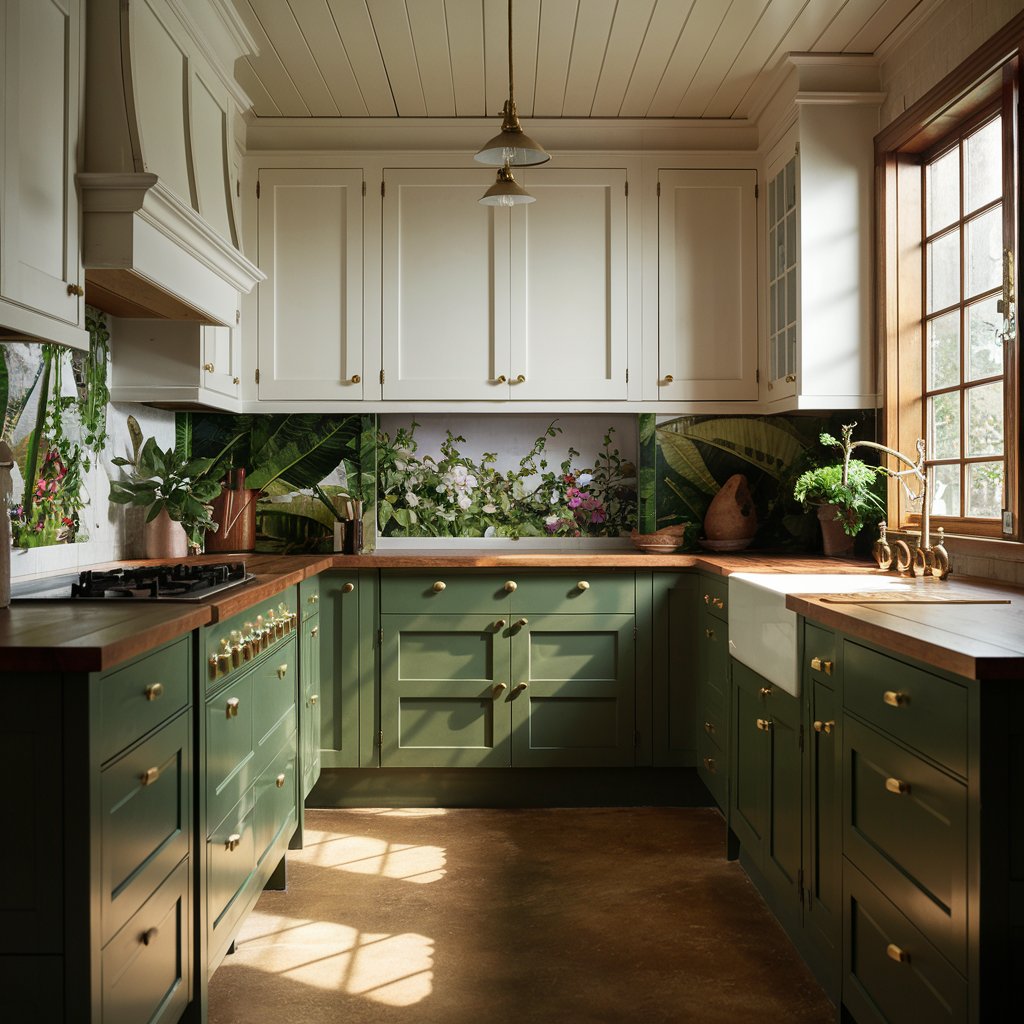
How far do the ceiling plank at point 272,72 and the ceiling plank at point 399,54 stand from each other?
36 cm

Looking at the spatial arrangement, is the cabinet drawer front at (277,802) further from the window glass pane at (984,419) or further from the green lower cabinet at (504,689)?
A: the window glass pane at (984,419)

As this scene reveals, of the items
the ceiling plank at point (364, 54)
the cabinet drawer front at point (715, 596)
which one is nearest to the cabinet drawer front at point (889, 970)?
the cabinet drawer front at point (715, 596)

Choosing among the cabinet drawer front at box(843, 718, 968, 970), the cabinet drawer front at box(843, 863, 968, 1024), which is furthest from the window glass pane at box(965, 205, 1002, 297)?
the cabinet drawer front at box(843, 863, 968, 1024)

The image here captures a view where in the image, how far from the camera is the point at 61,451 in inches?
115

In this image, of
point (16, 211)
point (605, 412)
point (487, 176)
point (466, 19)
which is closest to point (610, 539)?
point (605, 412)

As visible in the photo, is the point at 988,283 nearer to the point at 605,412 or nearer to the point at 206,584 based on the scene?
the point at 605,412

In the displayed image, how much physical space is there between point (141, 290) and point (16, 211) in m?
0.68

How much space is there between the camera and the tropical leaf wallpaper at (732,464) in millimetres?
4074

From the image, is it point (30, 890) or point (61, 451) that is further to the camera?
point (61, 451)

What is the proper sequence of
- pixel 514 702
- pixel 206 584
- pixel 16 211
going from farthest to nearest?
pixel 514 702, pixel 206 584, pixel 16 211

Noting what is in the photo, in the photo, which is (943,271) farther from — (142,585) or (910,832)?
(142,585)

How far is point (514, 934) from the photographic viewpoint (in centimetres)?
262

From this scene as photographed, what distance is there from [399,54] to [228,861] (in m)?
2.56

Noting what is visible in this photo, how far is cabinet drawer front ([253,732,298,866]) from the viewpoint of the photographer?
255 cm
